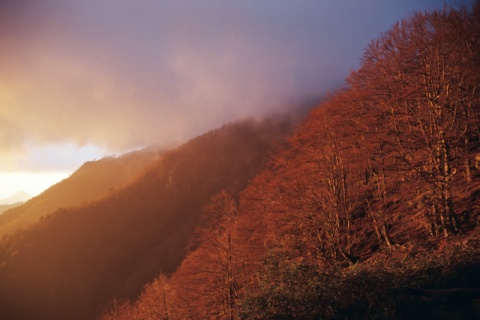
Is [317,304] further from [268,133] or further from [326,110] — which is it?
[268,133]

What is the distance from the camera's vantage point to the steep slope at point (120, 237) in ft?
414

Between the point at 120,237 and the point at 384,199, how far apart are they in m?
159

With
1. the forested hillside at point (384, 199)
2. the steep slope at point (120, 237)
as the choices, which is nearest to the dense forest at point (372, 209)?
the forested hillside at point (384, 199)

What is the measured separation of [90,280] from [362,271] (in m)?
157

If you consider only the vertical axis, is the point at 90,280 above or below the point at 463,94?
below

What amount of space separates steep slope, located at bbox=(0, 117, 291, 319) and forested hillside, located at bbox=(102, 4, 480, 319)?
104852 mm

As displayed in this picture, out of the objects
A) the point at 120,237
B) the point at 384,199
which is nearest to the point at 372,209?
the point at 384,199

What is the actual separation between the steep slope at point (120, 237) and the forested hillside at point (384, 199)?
10485 cm

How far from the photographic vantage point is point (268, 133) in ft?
614

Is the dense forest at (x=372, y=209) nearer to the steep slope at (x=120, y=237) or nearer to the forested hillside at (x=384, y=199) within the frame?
the forested hillside at (x=384, y=199)

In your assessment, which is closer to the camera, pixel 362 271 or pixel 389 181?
pixel 362 271

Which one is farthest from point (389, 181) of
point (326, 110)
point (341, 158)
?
point (326, 110)

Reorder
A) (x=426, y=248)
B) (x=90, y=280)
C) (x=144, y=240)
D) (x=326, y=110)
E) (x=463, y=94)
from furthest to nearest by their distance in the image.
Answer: (x=144, y=240)
(x=90, y=280)
(x=326, y=110)
(x=463, y=94)
(x=426, y=248)

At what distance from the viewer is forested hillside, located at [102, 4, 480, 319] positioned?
8648 millimetres
